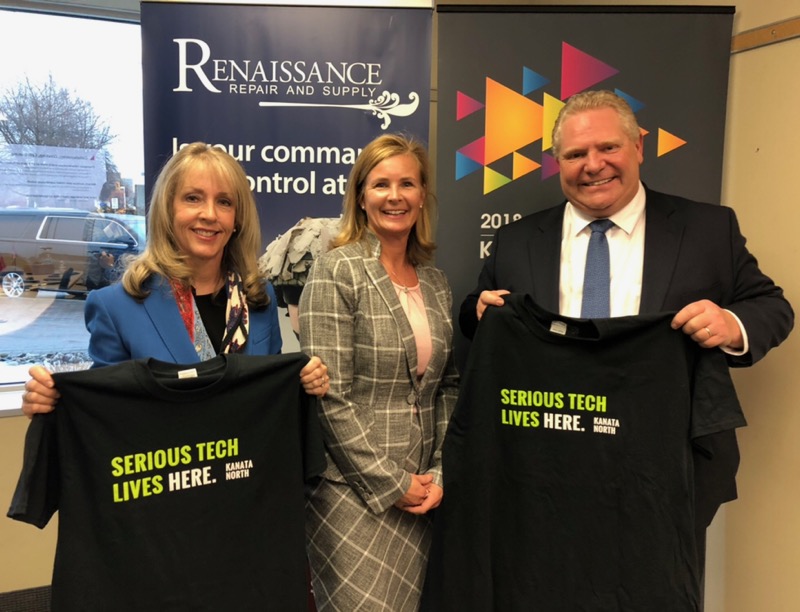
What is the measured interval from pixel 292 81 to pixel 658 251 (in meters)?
1.48

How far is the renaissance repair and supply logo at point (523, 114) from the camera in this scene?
2.20 m

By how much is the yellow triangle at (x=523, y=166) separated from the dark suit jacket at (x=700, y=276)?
0.54m

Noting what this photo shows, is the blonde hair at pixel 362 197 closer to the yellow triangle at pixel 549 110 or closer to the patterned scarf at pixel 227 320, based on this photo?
the patterned scarf at pixel 227 320

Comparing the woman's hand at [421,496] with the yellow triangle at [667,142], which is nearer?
the woman's hand at [421,496]

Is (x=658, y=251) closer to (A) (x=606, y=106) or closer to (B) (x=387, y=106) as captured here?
(A) (x=606, y=106)

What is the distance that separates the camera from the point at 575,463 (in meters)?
1.42

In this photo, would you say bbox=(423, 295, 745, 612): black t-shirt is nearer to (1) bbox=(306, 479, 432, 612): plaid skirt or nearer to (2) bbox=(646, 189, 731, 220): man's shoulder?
(1) bbox=(306, 479, 432, 612): plaid skirt

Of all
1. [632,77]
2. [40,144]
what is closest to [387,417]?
[632,77]

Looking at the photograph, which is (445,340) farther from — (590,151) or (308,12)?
(308,12)

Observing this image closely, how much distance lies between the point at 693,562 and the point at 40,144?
3032 mm

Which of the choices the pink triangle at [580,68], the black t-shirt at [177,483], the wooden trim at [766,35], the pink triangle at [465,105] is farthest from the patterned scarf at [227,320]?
the wooden trim at [766,35]

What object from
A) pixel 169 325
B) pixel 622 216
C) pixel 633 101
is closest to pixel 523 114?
pixel 633 101

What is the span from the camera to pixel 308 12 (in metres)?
2.25

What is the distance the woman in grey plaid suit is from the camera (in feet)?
5.13
